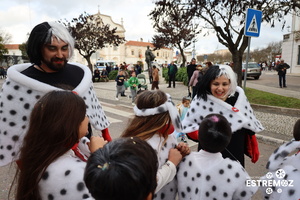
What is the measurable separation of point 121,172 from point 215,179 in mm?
880

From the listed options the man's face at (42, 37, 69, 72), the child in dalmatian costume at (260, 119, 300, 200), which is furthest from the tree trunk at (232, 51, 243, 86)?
the man's face at (42, 37, 69, 72)

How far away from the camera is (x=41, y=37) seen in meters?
1.69

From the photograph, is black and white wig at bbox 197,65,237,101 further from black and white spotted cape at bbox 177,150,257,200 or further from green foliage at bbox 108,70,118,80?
green foliage at bbox 108,70,118,80

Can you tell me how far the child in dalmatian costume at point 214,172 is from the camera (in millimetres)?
1461

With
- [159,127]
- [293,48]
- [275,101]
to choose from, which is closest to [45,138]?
[159,127]

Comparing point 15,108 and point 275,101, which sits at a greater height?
point 15,108

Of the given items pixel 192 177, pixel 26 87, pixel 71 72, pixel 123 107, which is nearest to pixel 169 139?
pixel 192 177

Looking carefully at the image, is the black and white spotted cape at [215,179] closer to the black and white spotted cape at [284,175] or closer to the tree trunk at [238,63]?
the black and white spotted cape at [284,175]

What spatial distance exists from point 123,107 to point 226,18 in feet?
17.3

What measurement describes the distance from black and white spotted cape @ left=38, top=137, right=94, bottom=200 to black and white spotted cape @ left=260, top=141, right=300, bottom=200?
1206mm

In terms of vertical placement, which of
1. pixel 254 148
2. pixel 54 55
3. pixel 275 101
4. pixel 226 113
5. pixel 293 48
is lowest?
pixel 275 101

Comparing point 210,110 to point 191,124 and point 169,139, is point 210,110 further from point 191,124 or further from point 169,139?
point 169,139

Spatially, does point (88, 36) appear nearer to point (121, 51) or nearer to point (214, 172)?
point (214, 172)

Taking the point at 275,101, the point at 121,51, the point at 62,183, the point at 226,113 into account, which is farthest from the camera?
the point at 121,51
